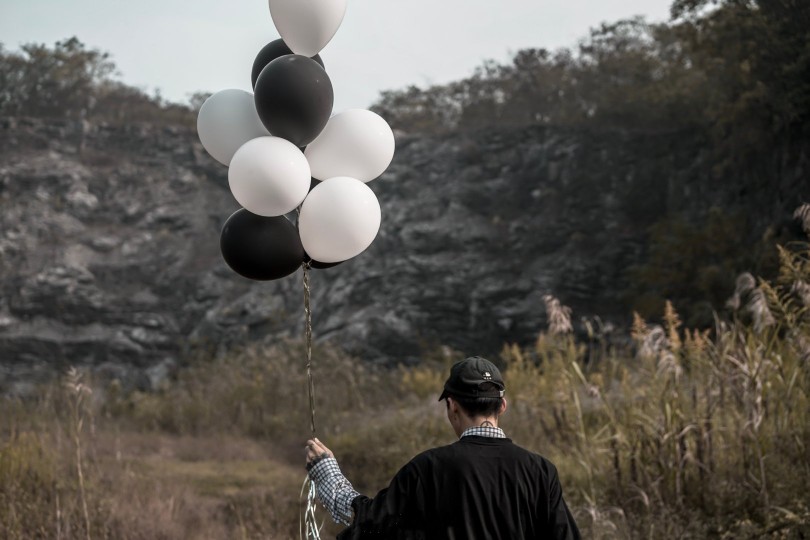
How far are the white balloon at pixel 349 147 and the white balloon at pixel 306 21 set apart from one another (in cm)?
34

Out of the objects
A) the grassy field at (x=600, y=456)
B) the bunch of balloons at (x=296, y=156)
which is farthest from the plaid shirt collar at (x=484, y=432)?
the grassy field at (x=600, y=456)

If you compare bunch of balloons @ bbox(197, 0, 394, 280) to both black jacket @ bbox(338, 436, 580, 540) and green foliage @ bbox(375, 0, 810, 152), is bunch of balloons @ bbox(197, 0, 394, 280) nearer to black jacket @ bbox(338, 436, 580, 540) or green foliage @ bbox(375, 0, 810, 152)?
black jacket @ bbox(338, 436, 580, 540)

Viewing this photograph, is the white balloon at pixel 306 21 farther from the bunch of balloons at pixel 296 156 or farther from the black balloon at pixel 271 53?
the black balloon at pixel 271 53

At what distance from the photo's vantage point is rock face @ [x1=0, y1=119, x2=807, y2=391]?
15.8 m

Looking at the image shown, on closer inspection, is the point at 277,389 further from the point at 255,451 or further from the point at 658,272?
the point at 658,272

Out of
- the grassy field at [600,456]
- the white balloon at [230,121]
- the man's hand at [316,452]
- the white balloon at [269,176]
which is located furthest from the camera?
the grassy field at [600,456]

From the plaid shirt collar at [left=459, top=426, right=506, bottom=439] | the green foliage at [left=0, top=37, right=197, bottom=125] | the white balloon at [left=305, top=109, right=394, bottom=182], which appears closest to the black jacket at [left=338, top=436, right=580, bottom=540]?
the plaid shirt collar at [left=459, top=426, right=506, bottom=439]

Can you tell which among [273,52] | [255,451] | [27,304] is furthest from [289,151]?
[27,304]

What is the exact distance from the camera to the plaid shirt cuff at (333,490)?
8.46ft

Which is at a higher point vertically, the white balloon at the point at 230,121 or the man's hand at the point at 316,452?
the white balloon at the point at 230,121

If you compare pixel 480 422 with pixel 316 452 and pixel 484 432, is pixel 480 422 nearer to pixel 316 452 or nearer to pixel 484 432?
pixel 484 432

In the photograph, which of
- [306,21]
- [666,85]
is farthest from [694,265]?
[306,21]

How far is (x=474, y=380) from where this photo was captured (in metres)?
2.34

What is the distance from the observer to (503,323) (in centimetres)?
1562
